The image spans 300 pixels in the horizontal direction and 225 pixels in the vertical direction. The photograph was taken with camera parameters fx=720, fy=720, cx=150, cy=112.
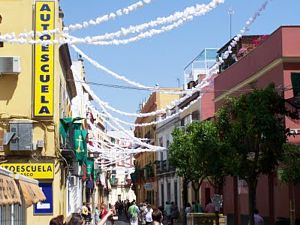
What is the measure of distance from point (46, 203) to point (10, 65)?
4.63 metres

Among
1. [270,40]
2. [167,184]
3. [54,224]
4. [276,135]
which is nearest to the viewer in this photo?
[54,224]

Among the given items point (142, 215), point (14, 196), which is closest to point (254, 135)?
point (14, 196)

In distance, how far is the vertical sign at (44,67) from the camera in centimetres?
2303

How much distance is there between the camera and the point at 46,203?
23484 millimetres

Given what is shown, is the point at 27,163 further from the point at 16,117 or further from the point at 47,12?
the point at 47,12

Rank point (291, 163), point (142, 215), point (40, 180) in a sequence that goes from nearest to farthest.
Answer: point (291, 163) → point (40, 180) → point (142, 215)

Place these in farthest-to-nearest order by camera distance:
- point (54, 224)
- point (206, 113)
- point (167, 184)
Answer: point (167, 184), point (206, 113), point (54, 224)

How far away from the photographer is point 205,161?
2414 centimetres

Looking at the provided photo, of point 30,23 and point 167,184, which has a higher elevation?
point 30,23

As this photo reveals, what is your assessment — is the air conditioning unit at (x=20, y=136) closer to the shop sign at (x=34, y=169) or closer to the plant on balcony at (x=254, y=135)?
the shop sign at (x=34, y=169)

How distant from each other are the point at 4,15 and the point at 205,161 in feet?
26.9

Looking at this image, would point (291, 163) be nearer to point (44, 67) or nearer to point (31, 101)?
point (44, 67)

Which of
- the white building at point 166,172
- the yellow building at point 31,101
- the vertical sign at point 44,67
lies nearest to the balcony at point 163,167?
the white building at point 166,172

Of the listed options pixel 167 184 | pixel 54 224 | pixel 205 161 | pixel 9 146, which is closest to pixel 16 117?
pixel 9 146
